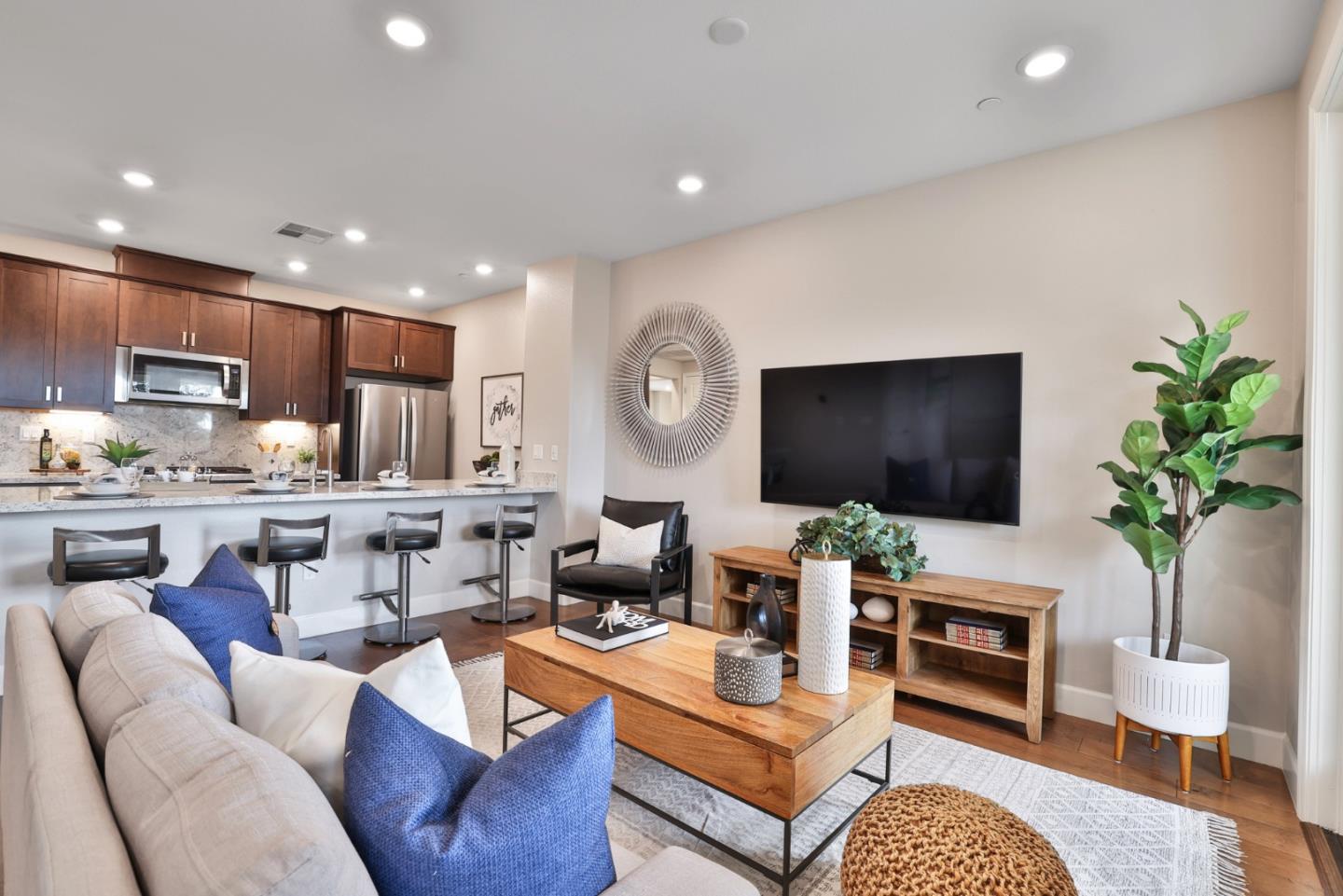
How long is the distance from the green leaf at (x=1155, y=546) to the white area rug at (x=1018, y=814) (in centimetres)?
82

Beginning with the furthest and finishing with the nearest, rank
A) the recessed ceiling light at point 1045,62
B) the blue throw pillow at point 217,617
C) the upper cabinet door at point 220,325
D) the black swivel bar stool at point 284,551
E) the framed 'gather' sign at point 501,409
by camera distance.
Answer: the framed 'gather' sign at point 501,409, the upper cabinet door at point 220,325, the black swivel bar stool at point 284,551, the recessed ceiling light at point 1045,62, the blue throw pillow at point 217,617

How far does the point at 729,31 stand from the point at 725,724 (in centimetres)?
229

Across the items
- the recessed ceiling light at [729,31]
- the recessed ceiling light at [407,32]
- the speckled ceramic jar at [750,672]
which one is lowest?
the speckled ceramic jar at [750,672]

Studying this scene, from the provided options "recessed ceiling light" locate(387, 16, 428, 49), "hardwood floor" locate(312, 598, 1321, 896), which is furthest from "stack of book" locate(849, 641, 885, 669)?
"recessed ceiling light" locate(387, 16, 428, 49)

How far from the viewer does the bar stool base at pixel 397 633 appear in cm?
384

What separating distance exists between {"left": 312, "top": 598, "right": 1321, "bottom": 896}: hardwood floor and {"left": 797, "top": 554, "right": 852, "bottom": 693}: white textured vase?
47.8 inches

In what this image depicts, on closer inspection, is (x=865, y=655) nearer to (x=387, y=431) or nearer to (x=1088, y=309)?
(x=1088, y=309)

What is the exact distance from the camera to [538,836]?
2.60ft

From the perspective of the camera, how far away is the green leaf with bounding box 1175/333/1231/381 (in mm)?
2318

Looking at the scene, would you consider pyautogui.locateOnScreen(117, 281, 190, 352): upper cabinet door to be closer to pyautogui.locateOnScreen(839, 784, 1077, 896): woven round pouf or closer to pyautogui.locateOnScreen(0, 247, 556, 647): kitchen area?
pyautogui.locateOnScreen(0, 247, 556, 647): kitchen area

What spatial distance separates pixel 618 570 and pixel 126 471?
2665 millimetres

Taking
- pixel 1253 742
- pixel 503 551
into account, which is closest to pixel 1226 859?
pixel 1253 742

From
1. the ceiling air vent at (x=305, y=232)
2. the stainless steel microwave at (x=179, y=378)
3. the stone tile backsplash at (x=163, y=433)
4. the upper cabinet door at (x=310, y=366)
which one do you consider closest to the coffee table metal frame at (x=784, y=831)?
the ceiling air vent at (x=305, y=232)

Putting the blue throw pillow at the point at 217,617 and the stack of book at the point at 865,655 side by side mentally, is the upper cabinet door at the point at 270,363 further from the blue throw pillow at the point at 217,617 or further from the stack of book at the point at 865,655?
the stack of book at the point at 865,655
